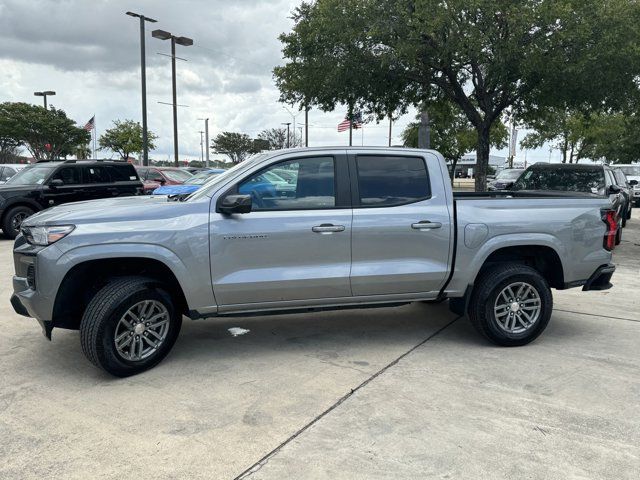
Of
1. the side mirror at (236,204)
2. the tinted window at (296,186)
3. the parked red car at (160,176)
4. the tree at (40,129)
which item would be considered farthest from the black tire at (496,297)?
the tree at (40,129)

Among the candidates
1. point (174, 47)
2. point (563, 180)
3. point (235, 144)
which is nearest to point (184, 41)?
point (174, 47)

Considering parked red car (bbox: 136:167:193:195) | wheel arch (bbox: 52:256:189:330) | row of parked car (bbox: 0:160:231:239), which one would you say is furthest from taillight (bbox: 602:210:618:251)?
parked red car (bbox: 136:167:193:195)

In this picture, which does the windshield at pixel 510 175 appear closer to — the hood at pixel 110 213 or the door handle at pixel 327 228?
the door handle at pixel 327 228

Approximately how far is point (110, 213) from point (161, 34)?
73.6 feet

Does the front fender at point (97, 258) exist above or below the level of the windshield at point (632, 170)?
below

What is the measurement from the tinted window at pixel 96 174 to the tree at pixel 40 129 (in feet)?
103

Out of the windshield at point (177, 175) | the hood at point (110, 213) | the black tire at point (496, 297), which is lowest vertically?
the black tire at point (496, 297)

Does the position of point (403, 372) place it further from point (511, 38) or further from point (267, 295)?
point (511, 38)

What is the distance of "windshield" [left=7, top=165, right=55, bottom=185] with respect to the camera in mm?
11898

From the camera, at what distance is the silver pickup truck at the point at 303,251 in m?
4.05

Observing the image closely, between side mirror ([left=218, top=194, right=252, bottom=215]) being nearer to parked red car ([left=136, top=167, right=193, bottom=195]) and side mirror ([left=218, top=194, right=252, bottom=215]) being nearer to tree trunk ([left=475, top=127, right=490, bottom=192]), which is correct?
tree trunk ([left=475, top=127, right=490, bottom=192])

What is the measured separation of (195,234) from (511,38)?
970 centimetres

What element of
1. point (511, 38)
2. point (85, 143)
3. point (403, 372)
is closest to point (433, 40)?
point (511, 38)

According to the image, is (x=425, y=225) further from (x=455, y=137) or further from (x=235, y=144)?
(x=235, y=144)
